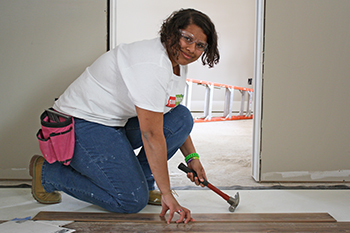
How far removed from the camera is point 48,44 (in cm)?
173

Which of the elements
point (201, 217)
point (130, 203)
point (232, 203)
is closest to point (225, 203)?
point (232, 203)

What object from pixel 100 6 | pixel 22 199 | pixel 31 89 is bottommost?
pixel 22 199

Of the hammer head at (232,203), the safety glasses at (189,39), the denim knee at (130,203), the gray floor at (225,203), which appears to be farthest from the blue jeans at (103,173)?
the safety glasses at (189,39)

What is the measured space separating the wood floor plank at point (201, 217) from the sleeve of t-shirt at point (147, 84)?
47 cm

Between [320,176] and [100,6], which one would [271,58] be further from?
[100,6]

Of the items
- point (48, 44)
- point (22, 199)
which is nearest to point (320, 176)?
point (22, 199)

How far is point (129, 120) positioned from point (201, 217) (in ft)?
1.83

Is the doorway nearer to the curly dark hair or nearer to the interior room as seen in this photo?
the interior room

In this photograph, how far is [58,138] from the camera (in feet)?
4.03

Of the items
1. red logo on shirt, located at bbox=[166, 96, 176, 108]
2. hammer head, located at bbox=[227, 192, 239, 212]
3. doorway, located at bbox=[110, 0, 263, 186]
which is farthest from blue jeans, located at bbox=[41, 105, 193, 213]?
doorway, located at bbox=[110, 0, 263, 186]

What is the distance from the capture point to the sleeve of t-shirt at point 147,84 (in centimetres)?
104

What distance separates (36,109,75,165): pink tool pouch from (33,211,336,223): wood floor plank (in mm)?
215

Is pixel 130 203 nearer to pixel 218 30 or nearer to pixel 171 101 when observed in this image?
pixel 171 101

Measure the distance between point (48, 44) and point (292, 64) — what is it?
141 centimetres
